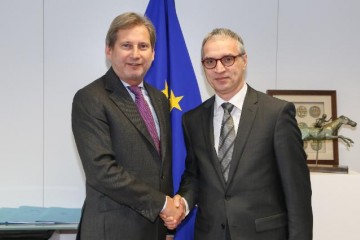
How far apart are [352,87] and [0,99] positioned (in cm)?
259

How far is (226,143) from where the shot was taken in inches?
62.6

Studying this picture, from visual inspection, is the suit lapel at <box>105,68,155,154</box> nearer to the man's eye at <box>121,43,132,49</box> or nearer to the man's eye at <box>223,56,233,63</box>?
the man's eye at <box>121,43,132,49</box>

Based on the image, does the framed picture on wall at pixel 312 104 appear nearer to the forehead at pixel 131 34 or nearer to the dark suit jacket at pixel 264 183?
→ the dark suit jacket at pixel 264 183

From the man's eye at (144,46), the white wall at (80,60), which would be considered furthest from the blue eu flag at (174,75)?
the man's eye at (144,46)

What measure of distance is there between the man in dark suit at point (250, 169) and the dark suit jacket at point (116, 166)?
16cm

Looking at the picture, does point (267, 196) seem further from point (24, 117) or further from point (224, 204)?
point (24, 117)

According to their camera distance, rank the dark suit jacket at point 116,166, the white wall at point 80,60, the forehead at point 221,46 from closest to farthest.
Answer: the dark suit jacket at point 116,166 → the forehead at point 221,46 → the white wall at point 80,60

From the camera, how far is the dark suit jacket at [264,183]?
1509mm

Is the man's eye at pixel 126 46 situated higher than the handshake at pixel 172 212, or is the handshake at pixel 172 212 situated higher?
the man's eye at pixel 126 46

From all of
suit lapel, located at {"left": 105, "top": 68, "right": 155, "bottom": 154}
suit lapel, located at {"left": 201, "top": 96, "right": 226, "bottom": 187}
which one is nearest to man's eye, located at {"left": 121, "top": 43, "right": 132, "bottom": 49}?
suit lapel, located at {"left": 105, "top": 68, "right": 155, "bottom": 154}

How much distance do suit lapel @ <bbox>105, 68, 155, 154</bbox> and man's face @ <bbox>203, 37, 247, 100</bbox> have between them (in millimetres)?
359

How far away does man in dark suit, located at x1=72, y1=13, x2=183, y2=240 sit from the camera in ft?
4.98

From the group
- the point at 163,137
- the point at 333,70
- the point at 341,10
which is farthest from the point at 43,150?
the point at 341,10

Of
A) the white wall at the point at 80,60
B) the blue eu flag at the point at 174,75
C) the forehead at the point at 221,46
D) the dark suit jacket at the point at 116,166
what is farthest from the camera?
the white wall at the point at 80,60
